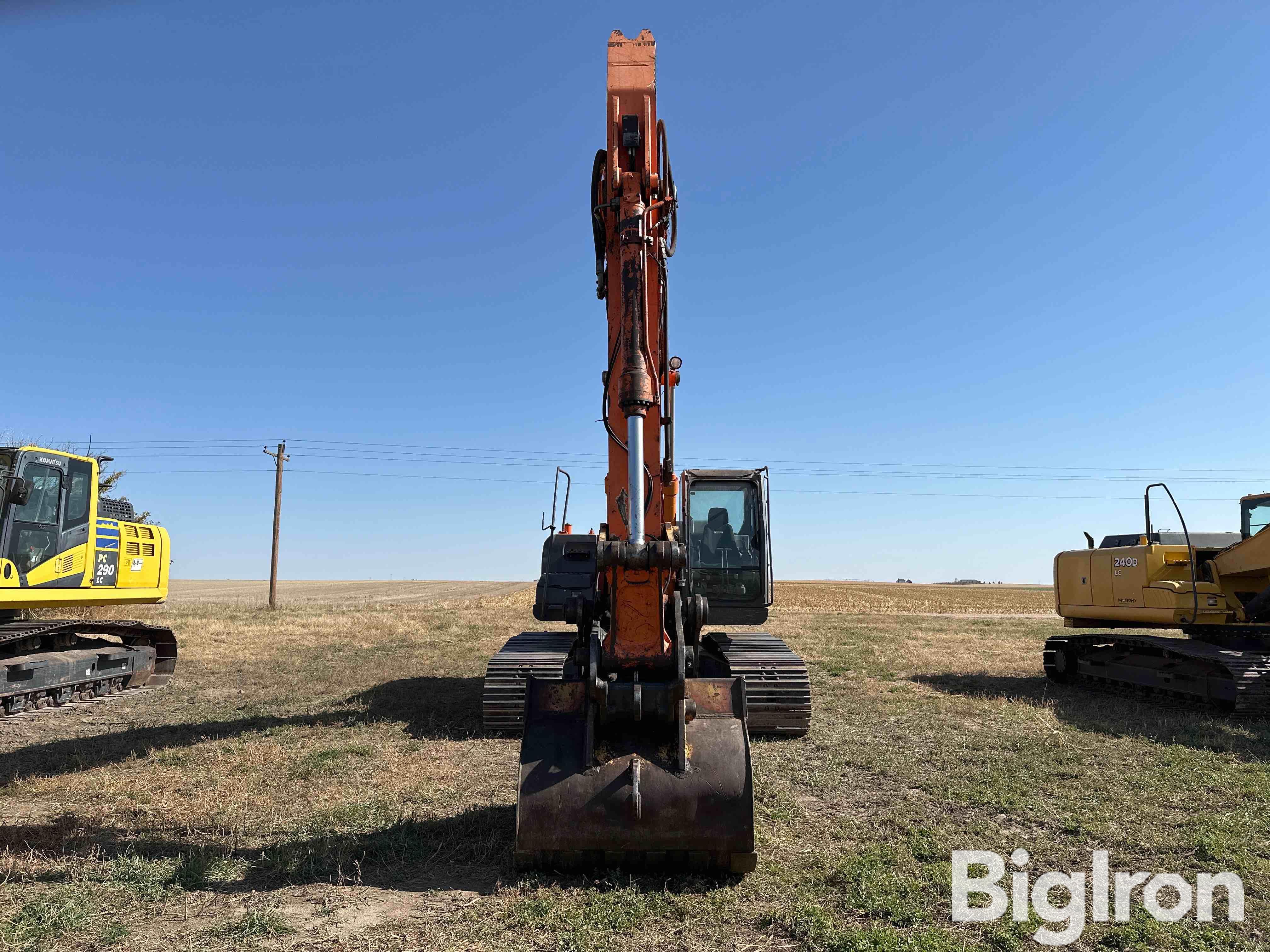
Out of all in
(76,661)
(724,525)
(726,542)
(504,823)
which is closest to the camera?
(504,823)

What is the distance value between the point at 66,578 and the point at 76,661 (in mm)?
1256

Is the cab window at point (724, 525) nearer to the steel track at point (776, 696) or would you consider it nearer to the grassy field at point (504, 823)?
the steel track at point (776, 696)

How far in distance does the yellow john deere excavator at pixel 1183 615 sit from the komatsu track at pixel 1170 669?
0.05ft

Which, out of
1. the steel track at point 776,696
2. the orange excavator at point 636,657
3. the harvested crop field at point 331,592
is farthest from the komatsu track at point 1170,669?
the harvested crop field at point 331,592

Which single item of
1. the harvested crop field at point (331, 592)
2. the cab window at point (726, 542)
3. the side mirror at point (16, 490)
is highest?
the side mirror at point (16, 490)

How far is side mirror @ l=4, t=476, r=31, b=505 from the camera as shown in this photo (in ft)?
34.6

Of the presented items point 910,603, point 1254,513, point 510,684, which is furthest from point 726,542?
point 910,603

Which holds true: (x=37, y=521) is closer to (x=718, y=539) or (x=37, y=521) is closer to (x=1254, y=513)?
(x=718, y=539)

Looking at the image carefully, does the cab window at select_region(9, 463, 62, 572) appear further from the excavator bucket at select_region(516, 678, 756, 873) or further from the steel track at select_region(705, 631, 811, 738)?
the steel track at select_region(705, 631, 811, 738)

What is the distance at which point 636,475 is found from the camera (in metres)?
5.47

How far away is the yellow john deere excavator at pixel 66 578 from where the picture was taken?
10633 millimetres

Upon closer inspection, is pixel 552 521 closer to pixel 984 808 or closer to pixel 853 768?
pixel 853 768

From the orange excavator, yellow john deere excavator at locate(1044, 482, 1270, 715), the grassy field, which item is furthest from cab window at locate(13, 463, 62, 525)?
yellow john deere excavator at locate(1044, 482, 1270, 715)

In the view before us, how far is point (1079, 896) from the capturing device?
15.8 feet
